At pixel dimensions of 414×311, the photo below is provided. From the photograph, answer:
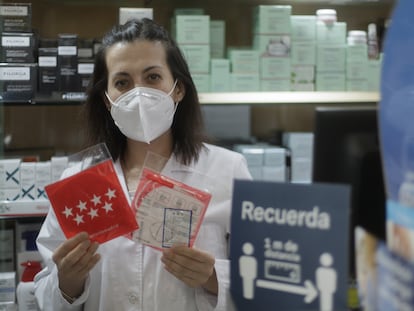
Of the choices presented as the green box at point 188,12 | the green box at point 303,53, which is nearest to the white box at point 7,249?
the green box at point 188,12

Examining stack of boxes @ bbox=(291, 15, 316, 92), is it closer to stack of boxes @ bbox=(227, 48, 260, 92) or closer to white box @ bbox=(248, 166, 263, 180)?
stack of boxes @ bbox=(227, 48, 260, 92)

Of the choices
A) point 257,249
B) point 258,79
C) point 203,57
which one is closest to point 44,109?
point 203,57

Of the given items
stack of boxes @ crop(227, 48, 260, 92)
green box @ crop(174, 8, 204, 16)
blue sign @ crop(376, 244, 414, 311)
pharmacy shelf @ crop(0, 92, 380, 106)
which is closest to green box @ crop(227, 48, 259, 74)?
stack of boxes @ crop(227, 48, 260, 92)

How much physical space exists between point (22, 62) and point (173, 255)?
3.99ft

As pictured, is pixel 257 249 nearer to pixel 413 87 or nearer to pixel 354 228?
pixel 354 228

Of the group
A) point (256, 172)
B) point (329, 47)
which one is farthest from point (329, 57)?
point (256, 172)

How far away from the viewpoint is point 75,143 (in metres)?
2.40

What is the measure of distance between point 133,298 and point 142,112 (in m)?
0.48

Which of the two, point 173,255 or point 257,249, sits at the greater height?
point 257,249

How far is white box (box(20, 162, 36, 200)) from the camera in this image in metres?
2.02

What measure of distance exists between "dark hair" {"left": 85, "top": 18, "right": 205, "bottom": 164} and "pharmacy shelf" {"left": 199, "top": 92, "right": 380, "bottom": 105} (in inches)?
22.5

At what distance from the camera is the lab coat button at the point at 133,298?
134 centimetres

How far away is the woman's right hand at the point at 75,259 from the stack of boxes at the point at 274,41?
49.3 inches

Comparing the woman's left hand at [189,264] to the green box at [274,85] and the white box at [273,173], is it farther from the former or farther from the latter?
the green box at [274,85]
